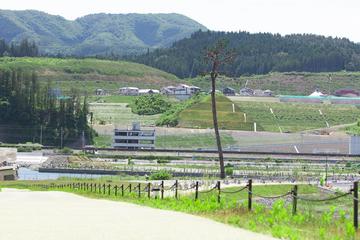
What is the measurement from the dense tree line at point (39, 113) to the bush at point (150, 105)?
2301cm

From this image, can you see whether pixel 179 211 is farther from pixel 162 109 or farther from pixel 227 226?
pixel 162 109

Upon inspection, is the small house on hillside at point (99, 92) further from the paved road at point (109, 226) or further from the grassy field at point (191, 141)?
the paved road at point (109, 226)

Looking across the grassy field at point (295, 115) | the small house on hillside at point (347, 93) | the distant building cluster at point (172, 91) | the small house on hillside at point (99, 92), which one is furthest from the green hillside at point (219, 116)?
the small house on hillside at point (347, 93)

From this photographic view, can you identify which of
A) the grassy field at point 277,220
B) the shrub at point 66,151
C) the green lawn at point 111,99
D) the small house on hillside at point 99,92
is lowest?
the shrub at point 66,151

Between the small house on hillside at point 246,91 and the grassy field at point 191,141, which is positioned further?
→ the small house on hillside at point 246,91

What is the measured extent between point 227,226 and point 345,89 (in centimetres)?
18153

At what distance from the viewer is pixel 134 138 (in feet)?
381

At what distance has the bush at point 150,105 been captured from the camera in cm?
14488

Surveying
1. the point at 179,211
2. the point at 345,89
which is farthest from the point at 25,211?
the point at 345,89

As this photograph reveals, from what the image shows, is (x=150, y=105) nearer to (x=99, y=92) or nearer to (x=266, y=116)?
(x=266, y=116)

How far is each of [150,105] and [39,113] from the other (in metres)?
31.1

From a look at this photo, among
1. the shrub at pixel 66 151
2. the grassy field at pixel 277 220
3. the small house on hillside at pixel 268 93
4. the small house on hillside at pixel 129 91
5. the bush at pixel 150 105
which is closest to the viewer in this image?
the grassy field at pixel 277 220

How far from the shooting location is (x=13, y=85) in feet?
403

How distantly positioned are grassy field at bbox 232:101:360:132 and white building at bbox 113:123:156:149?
66.0ft
